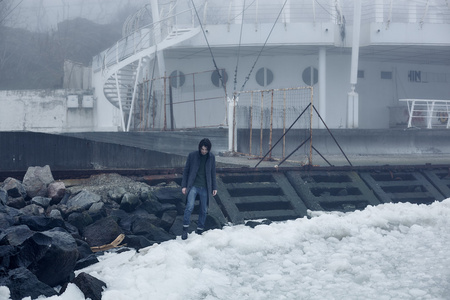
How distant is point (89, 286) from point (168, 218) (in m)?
4.18

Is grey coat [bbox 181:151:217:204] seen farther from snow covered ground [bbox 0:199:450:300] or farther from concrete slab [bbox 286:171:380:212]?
concrete slab [bbox 286:171:380:212]

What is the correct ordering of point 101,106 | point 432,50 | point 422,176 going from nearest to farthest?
point 422,176 → point 432,50 → point 101,106

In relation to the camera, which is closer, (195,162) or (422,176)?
(195,162)

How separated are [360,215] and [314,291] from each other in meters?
4.86

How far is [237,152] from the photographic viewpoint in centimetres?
1798

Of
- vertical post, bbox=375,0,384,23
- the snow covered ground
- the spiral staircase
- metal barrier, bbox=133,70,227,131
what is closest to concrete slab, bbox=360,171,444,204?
the snow covered ground

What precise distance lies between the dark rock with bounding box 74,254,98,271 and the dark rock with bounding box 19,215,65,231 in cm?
119

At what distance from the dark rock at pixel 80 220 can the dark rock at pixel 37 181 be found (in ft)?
5.36

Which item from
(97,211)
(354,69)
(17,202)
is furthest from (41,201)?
(354,69)

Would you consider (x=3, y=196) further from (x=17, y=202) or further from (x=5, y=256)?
(x=5, y=256)

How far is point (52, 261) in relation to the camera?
7.32 m

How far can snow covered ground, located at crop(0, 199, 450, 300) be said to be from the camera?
23.7ft

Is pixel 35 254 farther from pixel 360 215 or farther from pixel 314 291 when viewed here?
pixel 360 215

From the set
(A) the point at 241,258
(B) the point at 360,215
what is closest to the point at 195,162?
(A) the point at 241,258
